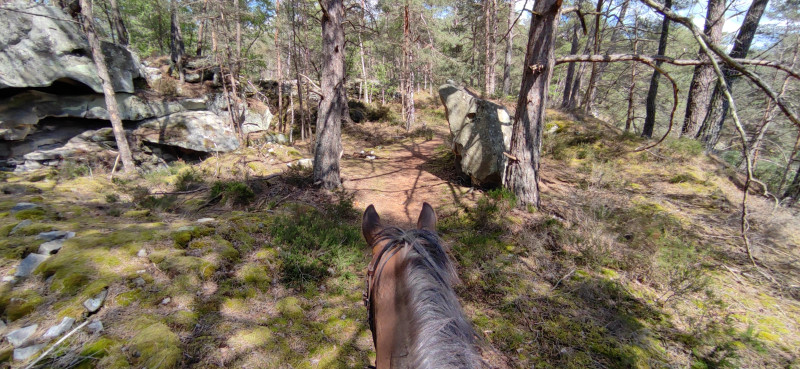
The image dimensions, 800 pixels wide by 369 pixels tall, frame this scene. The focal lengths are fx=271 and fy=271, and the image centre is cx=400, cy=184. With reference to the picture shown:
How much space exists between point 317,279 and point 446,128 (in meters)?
11.7

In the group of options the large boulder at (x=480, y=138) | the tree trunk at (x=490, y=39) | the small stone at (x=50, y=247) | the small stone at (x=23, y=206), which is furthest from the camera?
the tree trunk at (x=490, y=39)

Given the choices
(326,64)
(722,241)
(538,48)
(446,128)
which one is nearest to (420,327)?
(538,48)

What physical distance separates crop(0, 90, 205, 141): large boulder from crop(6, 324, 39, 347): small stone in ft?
36.1

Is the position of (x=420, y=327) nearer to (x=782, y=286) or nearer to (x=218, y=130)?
(x=782, y=286)

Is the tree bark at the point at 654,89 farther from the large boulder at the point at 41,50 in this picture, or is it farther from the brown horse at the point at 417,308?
the large boulder at the point at 41,50

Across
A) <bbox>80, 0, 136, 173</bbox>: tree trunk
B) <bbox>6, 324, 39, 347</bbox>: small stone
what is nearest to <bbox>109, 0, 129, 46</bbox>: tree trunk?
<bbox>80, 0, 136, 173</bbox>: tree trunk

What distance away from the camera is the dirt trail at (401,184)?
557 centimetres

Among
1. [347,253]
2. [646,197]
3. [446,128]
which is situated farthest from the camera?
[446,128]

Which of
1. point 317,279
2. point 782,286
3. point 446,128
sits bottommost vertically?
point 317,279

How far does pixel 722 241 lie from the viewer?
4078mm

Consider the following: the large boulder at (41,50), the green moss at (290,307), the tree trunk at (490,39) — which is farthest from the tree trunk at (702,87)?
the large boulder at (41,50)

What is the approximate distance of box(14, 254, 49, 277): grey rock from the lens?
254 cm

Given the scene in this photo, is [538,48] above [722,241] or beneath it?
above

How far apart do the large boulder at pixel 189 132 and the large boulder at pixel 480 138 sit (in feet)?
28.3
